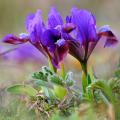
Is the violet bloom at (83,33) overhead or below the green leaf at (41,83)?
overhead

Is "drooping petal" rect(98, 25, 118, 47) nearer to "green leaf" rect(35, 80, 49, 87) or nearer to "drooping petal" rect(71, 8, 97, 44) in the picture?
"drooping petal" rect(71, 8, 97, 44)

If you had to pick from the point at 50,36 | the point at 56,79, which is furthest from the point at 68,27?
the point at 56,79

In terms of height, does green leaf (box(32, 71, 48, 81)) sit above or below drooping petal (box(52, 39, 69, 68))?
below

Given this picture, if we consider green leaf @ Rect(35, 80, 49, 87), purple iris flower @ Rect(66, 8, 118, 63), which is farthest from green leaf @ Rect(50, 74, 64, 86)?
purple iris flower @ Rect(66, 8, 118, 63)

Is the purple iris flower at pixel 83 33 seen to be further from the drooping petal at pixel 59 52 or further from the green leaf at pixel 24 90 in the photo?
the green leaf at pixel 24 90

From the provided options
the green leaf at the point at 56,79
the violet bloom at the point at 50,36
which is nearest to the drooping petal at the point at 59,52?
the violet bloom at the point at 50,36

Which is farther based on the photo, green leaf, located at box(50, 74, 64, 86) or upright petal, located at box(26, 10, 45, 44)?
upright petal, located at box(26, 10, 45, 44)
